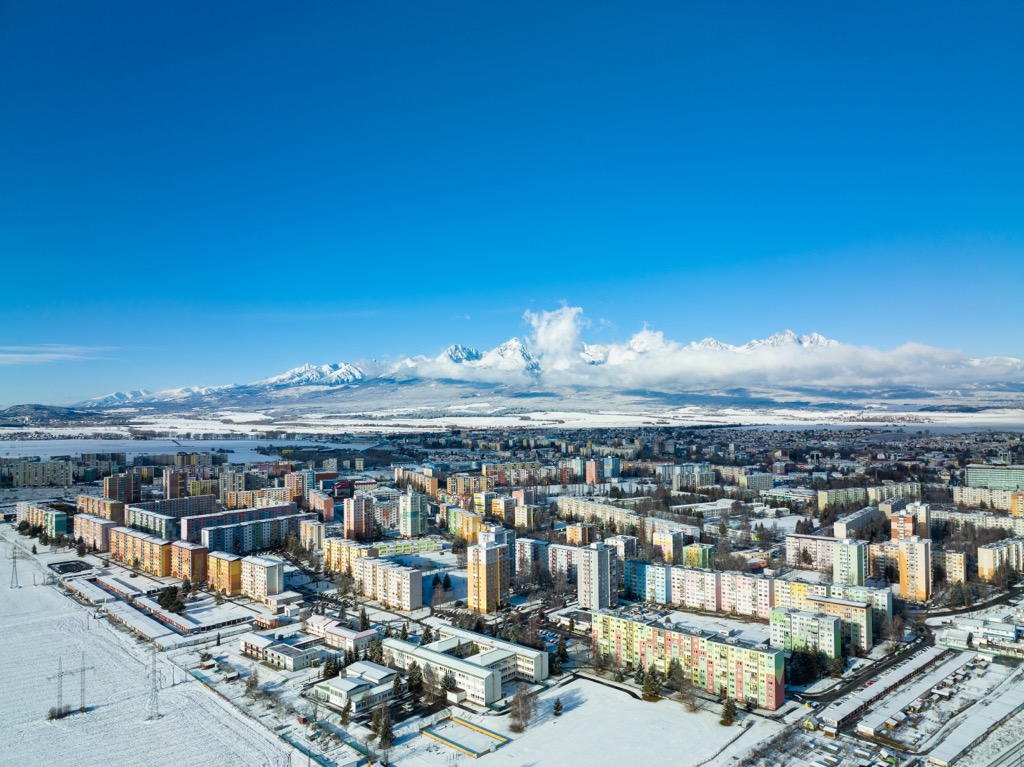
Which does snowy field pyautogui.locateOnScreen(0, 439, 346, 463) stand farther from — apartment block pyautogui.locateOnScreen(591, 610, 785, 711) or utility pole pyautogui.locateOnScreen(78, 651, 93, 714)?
apartment block pyautogui.locateOnScreen(591, 610, 785, 711)

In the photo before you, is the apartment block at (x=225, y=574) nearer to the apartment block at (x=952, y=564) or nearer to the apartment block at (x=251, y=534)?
the apartment block at (x=251, y=534)

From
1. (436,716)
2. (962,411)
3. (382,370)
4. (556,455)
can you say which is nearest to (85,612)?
(436,716)

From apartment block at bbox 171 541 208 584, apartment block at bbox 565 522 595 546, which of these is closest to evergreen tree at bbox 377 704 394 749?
apartment block at bbox 171 541 208 584

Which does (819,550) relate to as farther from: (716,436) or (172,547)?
(716,436)

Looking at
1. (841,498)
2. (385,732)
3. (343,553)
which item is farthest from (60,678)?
(841,498)

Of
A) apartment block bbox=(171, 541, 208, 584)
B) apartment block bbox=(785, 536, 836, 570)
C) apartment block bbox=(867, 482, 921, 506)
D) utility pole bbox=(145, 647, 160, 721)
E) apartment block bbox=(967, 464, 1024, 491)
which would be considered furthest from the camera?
apartment block bbox=(967, 464, 1024, 491)

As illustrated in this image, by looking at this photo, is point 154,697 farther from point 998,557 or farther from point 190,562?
point 998,557

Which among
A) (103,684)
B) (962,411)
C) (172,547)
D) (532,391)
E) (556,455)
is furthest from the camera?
(532,391)
